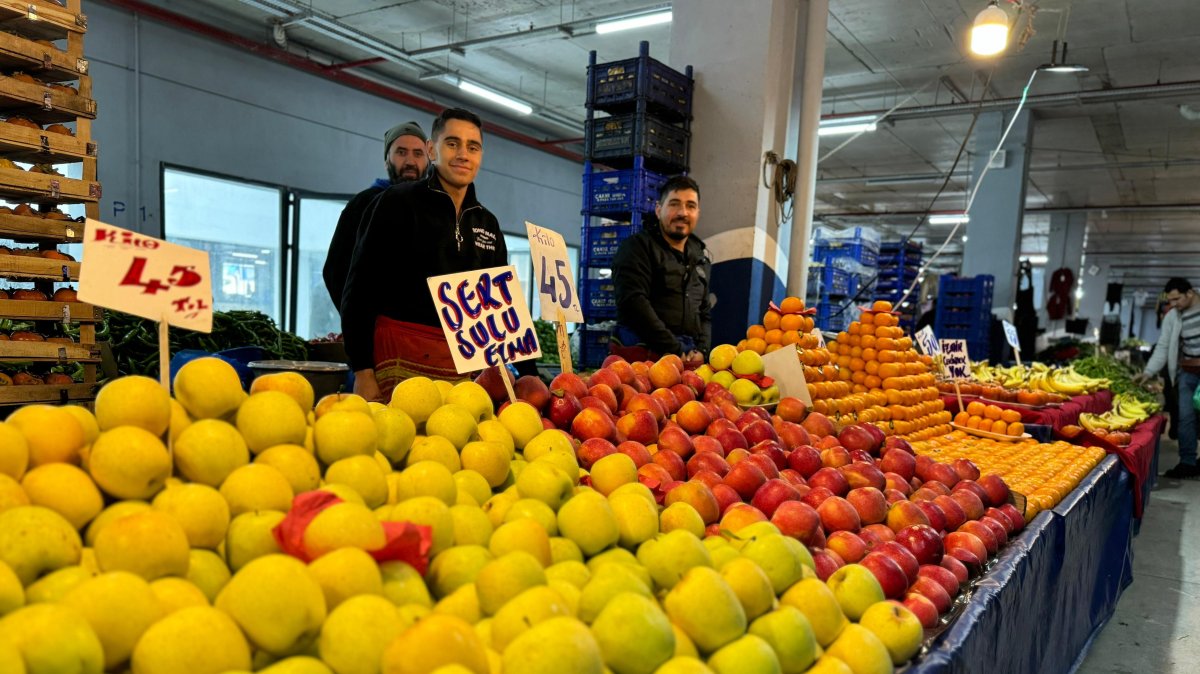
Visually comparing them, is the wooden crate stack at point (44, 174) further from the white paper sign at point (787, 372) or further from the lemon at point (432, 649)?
the lemon at point (432, 649)

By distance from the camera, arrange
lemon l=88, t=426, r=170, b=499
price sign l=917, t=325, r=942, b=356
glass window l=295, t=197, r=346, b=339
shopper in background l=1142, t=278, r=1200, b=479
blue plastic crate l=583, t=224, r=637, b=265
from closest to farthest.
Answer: lemon l=88, t=426, r=170, b=499 → price sign l=917, t=325, r=942, b=356 → blue plastic crate l=583, t=224, r=637, b=265 → shopper in background l=1142, t=278, r=1200, b=479 → glass window l=295, t=197, r=346, b=339

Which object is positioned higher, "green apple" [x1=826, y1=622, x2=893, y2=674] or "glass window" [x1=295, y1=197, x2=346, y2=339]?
"glass window" [x1=295, y1=197, x2=346, y2=339]

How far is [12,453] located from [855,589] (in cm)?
143

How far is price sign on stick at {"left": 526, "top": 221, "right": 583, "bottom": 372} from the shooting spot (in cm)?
249

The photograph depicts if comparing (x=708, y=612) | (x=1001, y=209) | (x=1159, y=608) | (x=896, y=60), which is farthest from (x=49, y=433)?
(x=1001, y=209)

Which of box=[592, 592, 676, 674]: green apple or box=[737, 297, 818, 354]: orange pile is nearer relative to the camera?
box=[592, 592, 676, 674]: green apple

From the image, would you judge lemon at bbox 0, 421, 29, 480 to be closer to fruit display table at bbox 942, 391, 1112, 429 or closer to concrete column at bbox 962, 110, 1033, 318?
fruit display table at bbox 942, 391, 1112, 429

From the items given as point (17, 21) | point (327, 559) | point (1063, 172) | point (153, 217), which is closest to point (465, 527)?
point (327, 559)

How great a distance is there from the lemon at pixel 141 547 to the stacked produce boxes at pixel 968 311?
1071 cm

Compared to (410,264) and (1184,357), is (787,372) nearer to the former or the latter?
(410,264)

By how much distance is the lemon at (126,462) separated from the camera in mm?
1062

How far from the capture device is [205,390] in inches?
49.1

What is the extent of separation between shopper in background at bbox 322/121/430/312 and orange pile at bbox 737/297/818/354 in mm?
1800

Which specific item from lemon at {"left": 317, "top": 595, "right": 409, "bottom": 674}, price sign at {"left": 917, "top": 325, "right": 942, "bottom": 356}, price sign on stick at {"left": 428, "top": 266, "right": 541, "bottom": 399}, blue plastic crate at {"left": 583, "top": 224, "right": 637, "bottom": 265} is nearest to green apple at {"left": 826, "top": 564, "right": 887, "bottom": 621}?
lemon at {"left": 317, "top": 595, "right": 409, "bottom": 674}
